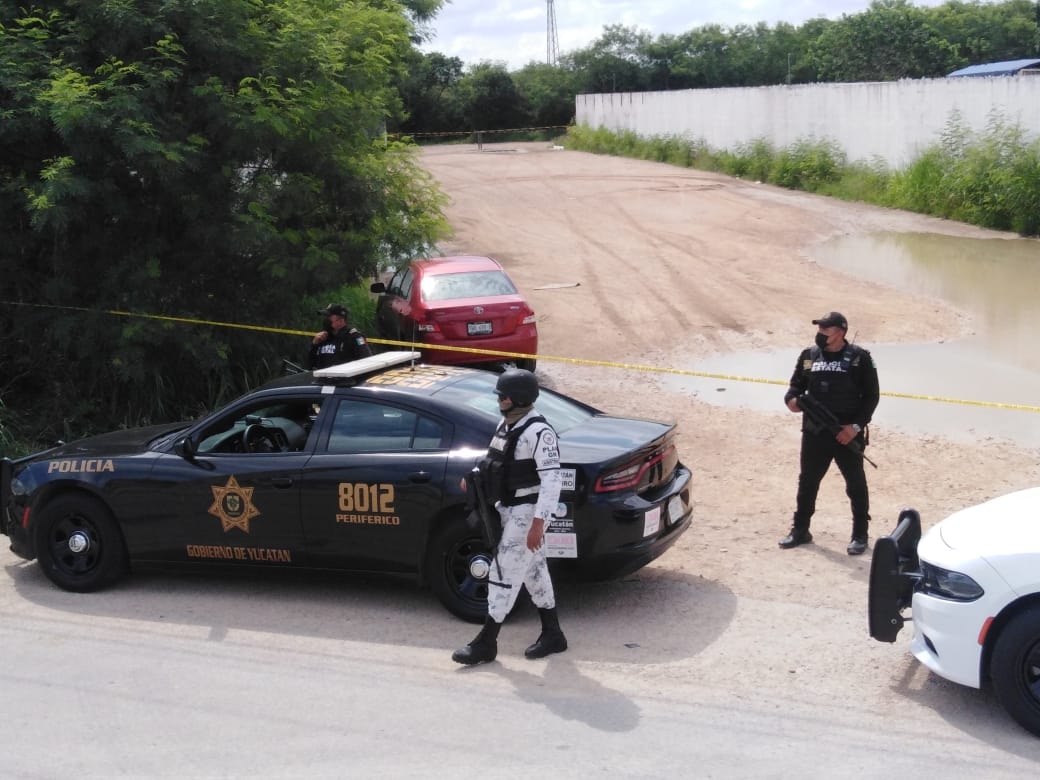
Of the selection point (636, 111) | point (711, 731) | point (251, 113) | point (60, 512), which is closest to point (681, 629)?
point (711, 731)

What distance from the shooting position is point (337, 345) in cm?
1033

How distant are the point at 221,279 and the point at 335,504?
18.1 ft

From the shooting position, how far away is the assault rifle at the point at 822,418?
323 inches

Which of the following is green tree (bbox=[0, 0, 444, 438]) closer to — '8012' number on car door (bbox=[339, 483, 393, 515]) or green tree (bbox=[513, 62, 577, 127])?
'8012' number on car door (bbox=[339, 483, 393, 515])

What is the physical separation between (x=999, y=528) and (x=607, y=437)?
7.99ft

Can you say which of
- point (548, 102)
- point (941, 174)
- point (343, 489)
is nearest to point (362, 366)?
point (343, 489)

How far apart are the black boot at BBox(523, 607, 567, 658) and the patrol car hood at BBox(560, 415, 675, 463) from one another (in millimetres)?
918

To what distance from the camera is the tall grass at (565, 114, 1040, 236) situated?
1065 inches

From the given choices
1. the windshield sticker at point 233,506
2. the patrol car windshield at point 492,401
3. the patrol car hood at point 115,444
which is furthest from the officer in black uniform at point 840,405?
the patrol car hood at point 115,444

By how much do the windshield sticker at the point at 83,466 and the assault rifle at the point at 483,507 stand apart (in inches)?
111

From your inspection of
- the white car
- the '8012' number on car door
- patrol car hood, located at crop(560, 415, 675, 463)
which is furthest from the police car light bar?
the white car

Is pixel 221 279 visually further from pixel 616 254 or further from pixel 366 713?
pixel 616 254

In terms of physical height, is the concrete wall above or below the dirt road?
above

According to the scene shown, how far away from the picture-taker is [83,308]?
38.1ft
